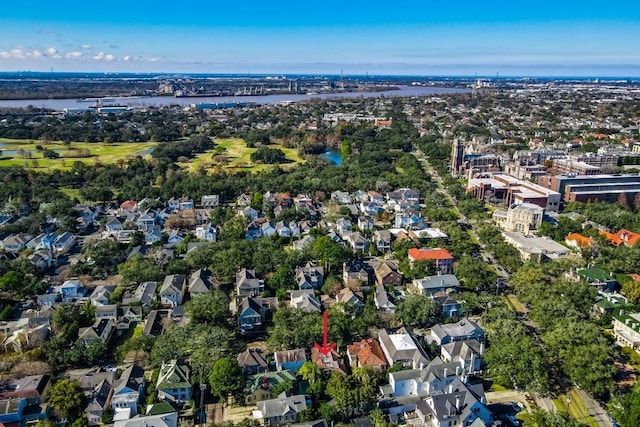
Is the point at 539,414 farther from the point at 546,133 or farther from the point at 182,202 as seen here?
the point at 546,133

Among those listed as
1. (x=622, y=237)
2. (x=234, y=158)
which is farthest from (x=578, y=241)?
(x=234, y=158)

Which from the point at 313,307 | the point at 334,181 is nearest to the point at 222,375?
the point at 313,307

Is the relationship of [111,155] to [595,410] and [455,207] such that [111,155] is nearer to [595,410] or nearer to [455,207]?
[455,207]

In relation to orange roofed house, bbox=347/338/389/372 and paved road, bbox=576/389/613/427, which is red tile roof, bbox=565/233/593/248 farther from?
orange roofed house, bbox=347/338/389/372

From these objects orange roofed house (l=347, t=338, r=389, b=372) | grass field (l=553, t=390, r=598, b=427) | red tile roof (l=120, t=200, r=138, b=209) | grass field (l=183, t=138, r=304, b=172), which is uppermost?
grass field (l=183, t=138, r=304, b=172)

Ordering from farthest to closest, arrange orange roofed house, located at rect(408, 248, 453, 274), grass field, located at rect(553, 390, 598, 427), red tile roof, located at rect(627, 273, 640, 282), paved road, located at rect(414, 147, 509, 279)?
1. paved road, located at rect(414, 147, 509, 279)
2. orange roofed house, located at rect(408, 248, 453, 274)
3. red tile roof, located at rect(627, 273, 640, 282)
4. grass field, located at rect(553, 390, 598, 427)

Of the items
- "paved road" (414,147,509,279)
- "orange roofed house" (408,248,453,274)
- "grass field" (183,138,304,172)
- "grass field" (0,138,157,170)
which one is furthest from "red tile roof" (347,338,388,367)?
"grass field" (0,138,157,170)

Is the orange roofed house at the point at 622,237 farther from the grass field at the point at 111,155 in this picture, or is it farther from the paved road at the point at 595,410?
A: the grass field at the point at 111,155
